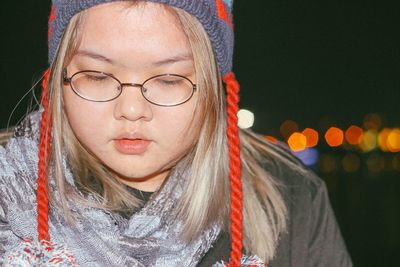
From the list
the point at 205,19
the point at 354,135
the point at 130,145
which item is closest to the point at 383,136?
the point at 354,135

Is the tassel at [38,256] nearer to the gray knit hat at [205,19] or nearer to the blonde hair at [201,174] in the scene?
the blonde hair at [201,174]

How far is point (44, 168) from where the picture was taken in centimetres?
186

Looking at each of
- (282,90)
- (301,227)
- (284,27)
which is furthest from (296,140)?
(301,227)

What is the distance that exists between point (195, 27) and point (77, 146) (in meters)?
0.48

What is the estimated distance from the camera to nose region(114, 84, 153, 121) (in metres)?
1.69

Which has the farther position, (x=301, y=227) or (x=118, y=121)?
(x=301, y=227)

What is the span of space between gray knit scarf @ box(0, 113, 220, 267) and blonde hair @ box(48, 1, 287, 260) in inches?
1.1

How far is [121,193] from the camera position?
196 centimetres

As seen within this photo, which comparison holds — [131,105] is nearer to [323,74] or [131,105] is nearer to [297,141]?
[297,141]

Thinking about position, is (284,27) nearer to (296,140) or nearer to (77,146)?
(296,140)

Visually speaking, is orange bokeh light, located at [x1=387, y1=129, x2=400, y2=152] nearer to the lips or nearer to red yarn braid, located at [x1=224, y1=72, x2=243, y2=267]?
red yarn braid, located at [x1=224, y1=72, x2=243, y2=267]

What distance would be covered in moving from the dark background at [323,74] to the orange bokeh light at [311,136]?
66 centimetres

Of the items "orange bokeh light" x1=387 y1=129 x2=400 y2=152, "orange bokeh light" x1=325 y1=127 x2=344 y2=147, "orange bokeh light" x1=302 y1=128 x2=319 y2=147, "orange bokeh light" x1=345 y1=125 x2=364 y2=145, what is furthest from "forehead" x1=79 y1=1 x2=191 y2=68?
"orange bokeh light" x1=345 y1=125 x2=364 y2=145

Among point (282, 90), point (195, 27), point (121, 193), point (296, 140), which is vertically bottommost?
point (296, 140)
